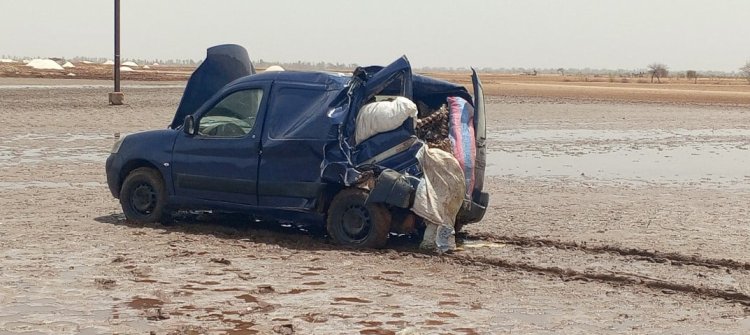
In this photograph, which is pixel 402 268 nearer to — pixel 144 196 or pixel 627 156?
pixel 144 196

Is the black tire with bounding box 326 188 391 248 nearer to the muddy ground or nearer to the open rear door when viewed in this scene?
the muddy ground

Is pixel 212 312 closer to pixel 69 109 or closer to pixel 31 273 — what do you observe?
pixel 31 273

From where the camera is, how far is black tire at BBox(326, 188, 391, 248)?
10.9 metres

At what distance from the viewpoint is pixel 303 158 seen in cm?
1125

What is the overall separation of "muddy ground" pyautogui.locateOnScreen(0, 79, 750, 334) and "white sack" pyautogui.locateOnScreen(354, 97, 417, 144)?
1171 millimetres

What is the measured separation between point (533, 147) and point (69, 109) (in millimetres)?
16777

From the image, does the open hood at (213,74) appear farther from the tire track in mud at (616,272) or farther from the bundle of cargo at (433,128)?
the tire track in mud at (616,272)

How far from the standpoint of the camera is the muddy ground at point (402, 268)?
7832mm

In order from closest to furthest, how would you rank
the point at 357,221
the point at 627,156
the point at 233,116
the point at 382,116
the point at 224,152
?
the point at 382,116 < the point at 357,221 < the point at 224,152 < the point at 233,116 < the point at 627,156

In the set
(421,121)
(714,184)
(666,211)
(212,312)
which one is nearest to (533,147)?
(714,184)

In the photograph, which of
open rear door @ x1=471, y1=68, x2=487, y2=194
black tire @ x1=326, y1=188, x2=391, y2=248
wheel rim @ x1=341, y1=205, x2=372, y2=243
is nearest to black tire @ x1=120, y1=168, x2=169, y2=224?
black tire @ x1=326, y1=188, x2=391, y2=248

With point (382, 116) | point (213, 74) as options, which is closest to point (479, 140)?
point (382, 116)

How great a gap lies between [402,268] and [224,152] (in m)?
2.69

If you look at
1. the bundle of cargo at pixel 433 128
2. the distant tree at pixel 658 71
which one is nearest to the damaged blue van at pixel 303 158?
the bundle of cargo at pixel 433 128
